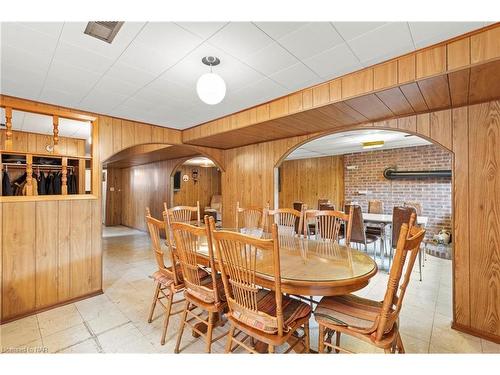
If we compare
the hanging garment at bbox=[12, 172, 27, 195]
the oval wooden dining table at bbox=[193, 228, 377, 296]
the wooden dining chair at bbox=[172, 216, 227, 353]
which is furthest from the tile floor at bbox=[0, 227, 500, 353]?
the hanging garment at bbox=[12, 172, 27, 195]

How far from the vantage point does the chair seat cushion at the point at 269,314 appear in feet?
4.52

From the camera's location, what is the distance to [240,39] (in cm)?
158

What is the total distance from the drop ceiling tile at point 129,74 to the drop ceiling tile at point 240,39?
2.68 ft

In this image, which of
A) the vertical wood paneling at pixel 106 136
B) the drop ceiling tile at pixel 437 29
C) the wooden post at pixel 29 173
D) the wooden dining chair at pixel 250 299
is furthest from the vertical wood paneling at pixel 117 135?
the drop ceiling tile at pixel 437 29

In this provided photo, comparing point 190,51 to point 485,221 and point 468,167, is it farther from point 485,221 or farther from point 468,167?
point 485,221

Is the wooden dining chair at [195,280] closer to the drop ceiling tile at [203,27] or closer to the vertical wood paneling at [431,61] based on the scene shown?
the drop ceiling tile at [203,27]

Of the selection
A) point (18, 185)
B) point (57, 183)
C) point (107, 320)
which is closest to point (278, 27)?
point (107, 320)

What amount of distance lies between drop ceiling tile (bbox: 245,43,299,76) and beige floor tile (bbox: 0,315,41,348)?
297cm

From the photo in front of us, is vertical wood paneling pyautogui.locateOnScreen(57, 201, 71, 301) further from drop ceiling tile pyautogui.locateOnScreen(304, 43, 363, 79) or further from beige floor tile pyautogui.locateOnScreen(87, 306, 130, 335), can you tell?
drop ceiling tile pyautogui.locateOnScreen(304, 43, 363, 79)

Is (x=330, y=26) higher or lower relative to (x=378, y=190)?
higher

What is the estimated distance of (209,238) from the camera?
5.08 feet

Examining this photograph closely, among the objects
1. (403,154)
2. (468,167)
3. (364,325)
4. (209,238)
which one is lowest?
(364,325)

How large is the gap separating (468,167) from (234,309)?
2361 mm
